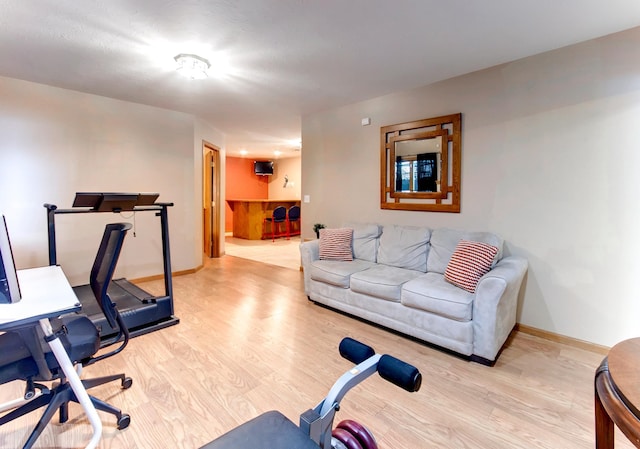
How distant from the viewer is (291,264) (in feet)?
18.2

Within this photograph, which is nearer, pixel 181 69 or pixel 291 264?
pixel 181 69

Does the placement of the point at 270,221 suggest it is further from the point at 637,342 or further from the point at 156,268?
the point at 637,342

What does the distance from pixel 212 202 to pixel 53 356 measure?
192 inches

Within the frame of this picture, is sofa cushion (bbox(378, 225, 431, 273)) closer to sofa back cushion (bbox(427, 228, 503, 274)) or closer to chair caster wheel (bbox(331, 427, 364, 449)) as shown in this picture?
sofa back cushion (bbox(427, 228, 503, 274))

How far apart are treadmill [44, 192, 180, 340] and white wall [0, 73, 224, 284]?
925mm

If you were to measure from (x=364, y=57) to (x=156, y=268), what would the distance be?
386cm

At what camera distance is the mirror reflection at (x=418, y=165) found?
3.36 meters

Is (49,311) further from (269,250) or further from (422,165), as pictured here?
(269,250)

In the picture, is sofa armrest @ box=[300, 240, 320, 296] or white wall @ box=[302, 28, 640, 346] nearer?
white wall @ box=[302, 28, 640, 346]

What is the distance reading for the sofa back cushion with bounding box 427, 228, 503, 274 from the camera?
2869 millimetres

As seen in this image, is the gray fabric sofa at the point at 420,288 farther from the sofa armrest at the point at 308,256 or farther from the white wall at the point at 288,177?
the white wall at the point at 288,177

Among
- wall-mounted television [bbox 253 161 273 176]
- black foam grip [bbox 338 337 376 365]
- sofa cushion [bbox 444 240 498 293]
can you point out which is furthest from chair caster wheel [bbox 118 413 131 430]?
wall-mounted television [bbox 253 161 273 176]

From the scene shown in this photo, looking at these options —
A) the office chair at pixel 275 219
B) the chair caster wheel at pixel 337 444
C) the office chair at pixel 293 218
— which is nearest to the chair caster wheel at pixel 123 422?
the chair caster wheel at pixel 337 444

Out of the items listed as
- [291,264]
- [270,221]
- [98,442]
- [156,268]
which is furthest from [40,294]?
[270,221]
